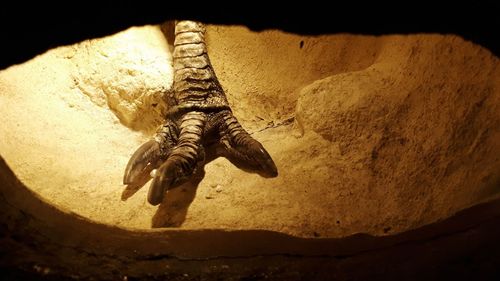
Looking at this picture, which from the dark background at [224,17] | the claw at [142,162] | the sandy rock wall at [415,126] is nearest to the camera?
the dark background at [224,17]

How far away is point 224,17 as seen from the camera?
1.91 meters

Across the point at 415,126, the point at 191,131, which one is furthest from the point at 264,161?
the point at 415,126

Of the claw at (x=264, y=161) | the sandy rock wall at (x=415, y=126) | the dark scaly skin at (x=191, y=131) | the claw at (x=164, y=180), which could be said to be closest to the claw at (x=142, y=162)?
the dark scaly skin at (x=191, y=131)

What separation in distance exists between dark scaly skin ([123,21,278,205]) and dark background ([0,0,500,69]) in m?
1.08

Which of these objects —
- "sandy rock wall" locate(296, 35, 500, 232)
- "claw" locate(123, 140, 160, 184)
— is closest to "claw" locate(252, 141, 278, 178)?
"sandy rock wall" locate(296, 35, 500, 232)

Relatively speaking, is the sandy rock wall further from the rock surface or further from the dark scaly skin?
the dark scaly skin

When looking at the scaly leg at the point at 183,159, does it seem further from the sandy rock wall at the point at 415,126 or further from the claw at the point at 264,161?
the sandy rock wall at the point at 415,126

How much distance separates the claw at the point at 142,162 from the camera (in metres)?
2.91

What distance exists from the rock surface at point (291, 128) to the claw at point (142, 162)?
0.12m

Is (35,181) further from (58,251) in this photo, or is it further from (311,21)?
(311,21)

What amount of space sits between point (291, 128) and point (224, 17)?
170cm

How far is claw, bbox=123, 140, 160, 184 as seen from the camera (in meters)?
2.91

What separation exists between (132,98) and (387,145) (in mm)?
2053

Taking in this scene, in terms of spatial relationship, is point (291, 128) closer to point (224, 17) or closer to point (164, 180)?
point (164, 180)
